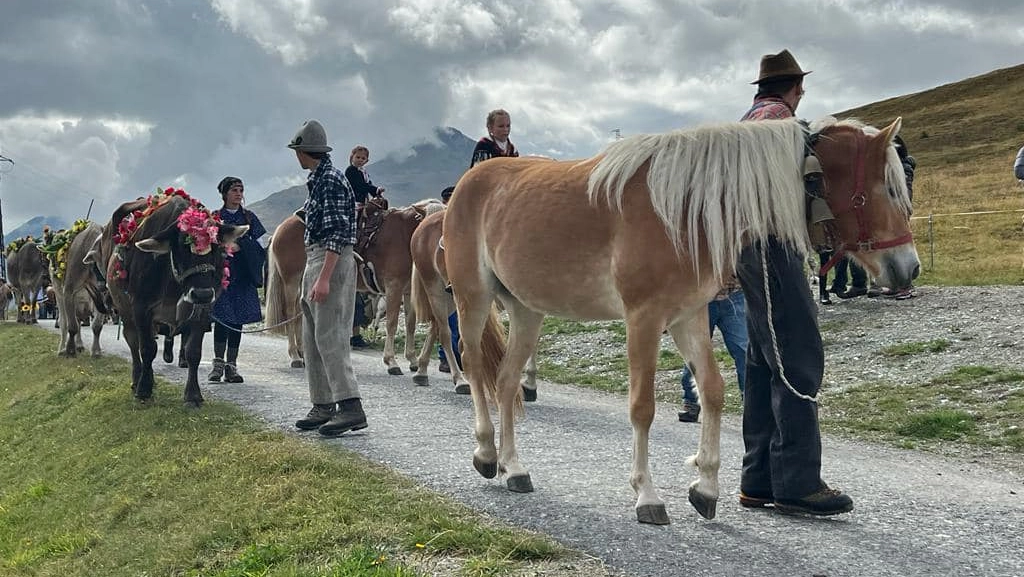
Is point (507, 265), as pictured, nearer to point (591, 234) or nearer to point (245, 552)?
point (591, 234)

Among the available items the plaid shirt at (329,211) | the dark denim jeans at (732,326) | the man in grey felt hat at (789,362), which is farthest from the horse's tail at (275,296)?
the man in grey felt hat at (789,362)

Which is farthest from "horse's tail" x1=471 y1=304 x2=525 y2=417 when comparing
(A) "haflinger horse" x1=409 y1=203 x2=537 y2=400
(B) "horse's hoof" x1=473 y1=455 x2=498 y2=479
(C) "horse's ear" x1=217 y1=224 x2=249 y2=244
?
(C) "horse's ear" x1=217 y1=224 x2=249 y2=244

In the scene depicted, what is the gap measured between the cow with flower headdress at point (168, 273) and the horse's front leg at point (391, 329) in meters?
3.07

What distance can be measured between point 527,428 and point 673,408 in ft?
8.55

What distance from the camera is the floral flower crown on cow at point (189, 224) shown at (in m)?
8.97

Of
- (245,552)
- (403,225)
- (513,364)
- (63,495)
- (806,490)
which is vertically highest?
(403,225)

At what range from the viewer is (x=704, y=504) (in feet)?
14.7

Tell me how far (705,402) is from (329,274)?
3.39 metres

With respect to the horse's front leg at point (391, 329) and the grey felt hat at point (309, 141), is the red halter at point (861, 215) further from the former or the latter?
the horse's front leg at point (391, 329)

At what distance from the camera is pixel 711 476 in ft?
14.8

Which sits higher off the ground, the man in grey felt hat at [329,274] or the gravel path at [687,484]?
the man in grey felt hat at [329,274]

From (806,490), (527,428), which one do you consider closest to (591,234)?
(806,490)

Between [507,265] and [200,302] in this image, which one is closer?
[507,265]

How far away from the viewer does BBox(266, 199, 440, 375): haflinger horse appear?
12375 mm
